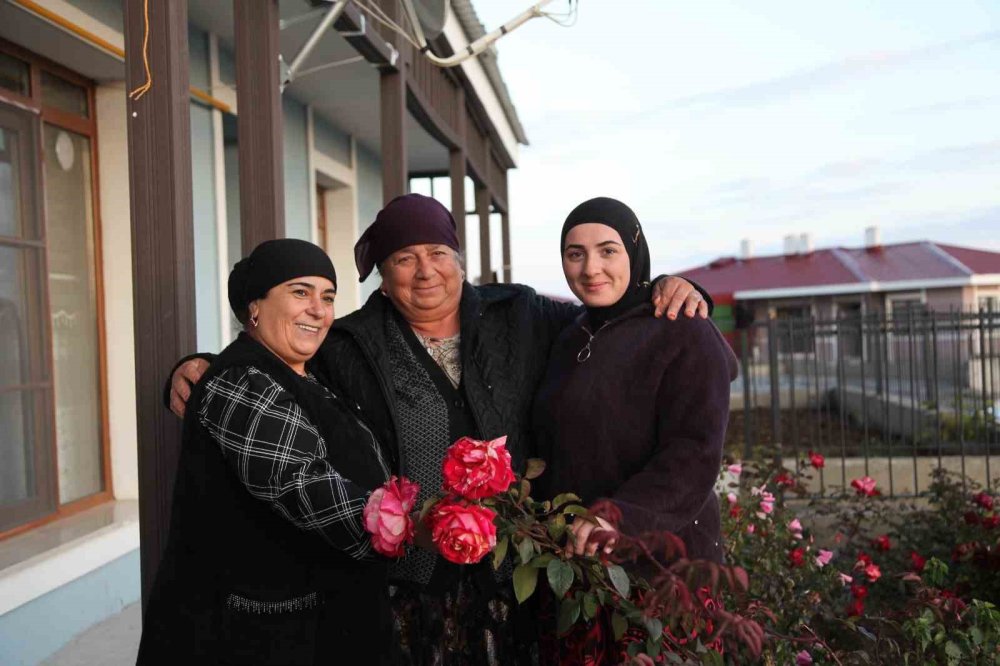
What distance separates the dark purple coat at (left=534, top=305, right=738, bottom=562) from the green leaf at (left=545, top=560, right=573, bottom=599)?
31cm

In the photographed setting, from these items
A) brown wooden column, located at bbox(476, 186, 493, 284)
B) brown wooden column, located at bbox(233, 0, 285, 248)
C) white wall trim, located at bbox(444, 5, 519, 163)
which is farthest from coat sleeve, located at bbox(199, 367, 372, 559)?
brown wooden column, located at bbox(476, 186, 493, 284)

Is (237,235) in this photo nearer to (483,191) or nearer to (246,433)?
(483,191)

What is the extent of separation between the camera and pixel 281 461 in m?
Answer: 1.64

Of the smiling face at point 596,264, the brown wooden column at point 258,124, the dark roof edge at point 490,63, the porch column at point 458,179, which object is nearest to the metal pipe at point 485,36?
the brown wooden column at point 258,124

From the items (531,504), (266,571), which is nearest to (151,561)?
(266,571)

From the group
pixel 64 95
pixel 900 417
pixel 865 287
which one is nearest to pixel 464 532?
pixel 64 95

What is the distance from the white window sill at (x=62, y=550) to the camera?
325 cm

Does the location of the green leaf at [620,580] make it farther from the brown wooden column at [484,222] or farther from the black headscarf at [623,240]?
the brown wooden column at [484,222]

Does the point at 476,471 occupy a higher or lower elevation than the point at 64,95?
lower

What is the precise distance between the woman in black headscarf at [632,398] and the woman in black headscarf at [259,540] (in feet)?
1.93

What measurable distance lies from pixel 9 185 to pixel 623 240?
3056mm

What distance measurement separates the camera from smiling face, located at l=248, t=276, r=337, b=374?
1.85 metres

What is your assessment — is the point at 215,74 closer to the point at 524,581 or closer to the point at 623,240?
the point at 623,240

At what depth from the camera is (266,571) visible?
1701 mm
